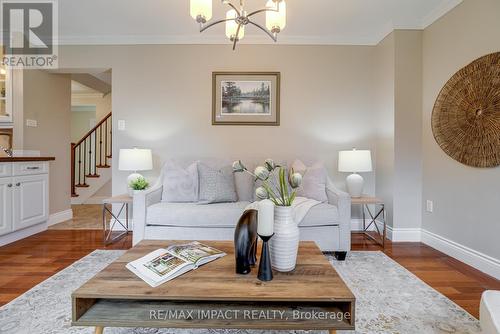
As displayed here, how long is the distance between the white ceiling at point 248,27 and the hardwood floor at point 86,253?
8.12 ft

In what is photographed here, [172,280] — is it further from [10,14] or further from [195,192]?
[10,14]

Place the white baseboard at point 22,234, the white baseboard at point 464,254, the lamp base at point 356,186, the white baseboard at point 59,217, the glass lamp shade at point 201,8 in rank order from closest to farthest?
1. the glass lamp shade at point 201,8
2. the white baseboard at point 464,254
3. the white baseboard at point 22,234
4. the lamp base at point 356,186
5. the white baseboard at point 59,217

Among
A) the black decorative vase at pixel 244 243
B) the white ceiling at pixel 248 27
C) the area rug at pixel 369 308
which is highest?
the white ceiling at pixel 248 27

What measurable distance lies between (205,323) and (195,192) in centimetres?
173

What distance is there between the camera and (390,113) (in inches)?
122

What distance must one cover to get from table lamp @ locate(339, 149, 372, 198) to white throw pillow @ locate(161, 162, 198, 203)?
67.0 inches

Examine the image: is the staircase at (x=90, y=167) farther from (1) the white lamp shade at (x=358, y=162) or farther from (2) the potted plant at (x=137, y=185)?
(1) the white lamp shade at (x=358, y=162)

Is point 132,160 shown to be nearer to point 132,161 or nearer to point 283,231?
point 132,161

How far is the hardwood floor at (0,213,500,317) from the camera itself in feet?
6.27

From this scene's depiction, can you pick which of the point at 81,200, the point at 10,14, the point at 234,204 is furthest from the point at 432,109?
the point at 81,200

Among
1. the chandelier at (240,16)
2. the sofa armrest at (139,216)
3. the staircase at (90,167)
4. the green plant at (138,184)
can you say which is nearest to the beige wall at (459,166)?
the chandelier at (240,16)

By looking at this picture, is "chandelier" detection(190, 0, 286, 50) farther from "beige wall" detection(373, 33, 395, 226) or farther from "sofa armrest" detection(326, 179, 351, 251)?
"beige wall" detection(373, 33, 395, 226)

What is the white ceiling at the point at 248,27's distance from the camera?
2693 millimetres

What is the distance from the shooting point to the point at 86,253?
2.63 meters
